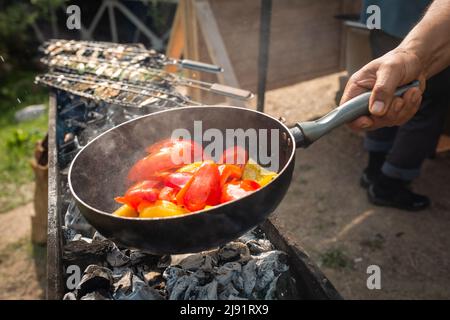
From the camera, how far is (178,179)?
6.56 feet

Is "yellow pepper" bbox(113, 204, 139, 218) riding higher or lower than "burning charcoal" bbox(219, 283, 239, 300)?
higher

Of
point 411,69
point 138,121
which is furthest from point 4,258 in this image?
point 411,69

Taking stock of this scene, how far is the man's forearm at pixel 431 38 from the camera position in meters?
2.30

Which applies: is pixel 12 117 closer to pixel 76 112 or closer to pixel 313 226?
pixel 76 112

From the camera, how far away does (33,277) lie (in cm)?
415

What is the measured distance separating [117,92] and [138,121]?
1231mm

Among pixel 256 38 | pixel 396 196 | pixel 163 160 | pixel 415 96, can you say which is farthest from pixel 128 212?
pixel 256 38

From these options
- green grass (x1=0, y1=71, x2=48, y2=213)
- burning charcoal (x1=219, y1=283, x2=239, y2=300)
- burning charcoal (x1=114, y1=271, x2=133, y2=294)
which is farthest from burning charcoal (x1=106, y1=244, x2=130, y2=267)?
green grass (x1=0, y1=71, x2=48, y2=213)

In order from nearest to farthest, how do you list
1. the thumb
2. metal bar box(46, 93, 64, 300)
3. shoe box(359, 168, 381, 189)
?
metal bar box(46, 93, 64, 300)
the thumb
shoe box(359, 168, 381, 189)

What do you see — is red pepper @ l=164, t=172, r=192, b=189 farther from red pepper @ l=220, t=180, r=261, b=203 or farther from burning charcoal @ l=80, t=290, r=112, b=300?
burning charcoal @ l=80, t=290, r=112, b=300

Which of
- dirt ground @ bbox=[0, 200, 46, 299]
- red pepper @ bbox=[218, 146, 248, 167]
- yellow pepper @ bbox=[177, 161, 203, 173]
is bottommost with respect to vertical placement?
dirt ground @ bbox=[0, 200, 46, 299]

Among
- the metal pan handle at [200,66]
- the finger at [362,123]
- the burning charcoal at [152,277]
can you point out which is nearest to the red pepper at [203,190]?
the burning charcoal at [152,277]

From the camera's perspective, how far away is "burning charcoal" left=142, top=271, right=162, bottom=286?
2.04m

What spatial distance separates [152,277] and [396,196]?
334 cm
